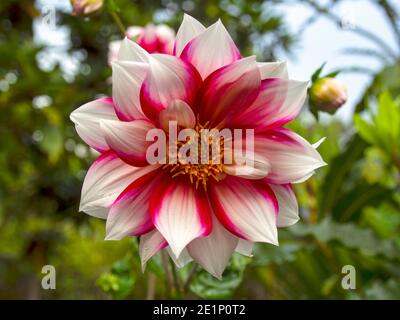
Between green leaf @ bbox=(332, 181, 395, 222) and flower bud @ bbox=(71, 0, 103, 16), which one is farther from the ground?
flower bud @ bbox=(71, 0, 103, 16)

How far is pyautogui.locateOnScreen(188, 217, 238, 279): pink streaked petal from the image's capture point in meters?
0.40

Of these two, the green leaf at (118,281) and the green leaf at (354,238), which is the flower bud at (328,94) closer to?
the green leaf at (118,281)

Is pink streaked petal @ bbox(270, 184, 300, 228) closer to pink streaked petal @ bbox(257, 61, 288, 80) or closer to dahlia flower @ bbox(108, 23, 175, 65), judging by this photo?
pink streaked petal @ bbox(257, 61, 288, 80)

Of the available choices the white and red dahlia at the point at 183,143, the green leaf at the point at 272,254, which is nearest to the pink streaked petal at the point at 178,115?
the white and red dahlia at the point at 183,143

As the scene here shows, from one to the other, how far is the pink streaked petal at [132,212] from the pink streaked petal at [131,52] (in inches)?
3.5

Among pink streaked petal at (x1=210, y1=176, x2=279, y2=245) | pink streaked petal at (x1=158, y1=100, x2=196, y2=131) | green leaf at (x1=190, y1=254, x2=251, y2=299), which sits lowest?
green leaf at (x1=190, y1=254, x2=251, y2=299)

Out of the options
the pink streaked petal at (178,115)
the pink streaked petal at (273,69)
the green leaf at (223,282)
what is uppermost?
the pink streaked petal at (273,69)

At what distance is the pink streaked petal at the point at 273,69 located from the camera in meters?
0.39

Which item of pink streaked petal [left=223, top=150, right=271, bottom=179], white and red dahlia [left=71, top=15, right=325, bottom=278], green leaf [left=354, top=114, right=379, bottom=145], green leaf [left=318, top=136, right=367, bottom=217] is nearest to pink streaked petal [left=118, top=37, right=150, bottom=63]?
white and red dahlia [left=71, top=15, right=325, bottom=278]

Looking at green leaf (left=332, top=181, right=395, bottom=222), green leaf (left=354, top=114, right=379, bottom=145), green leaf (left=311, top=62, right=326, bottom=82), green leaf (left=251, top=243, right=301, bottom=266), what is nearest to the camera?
green leaf (left=311, top=62, right=326, bottom=82)

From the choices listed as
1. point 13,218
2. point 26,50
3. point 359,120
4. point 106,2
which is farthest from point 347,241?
point 13,218

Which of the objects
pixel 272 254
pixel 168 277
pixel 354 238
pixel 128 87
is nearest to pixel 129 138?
pixel 128 87

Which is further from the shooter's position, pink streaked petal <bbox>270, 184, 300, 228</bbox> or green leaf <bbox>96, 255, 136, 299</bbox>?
green leaf <bbox>96, 255, 136, 299</bbox>
